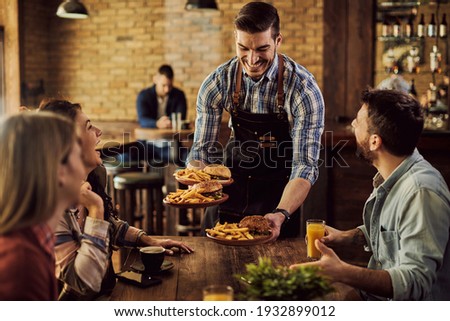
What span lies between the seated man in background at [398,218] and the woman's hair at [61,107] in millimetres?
989

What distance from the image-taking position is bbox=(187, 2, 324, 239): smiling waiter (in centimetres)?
283

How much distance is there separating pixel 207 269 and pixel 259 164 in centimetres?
111

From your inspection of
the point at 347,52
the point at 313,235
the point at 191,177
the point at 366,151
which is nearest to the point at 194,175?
the point at 191,177

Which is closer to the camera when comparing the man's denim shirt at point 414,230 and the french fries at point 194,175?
the man's denim shirt at point 414,230

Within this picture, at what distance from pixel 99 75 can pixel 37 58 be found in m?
0.95

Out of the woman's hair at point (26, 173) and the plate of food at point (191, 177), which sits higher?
the woman's hair at point (26, 173)

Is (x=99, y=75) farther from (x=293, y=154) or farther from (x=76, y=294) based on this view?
(x=76, y=294)

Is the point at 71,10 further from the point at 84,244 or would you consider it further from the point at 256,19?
the point at 84,244

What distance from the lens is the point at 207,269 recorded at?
6.89 ft

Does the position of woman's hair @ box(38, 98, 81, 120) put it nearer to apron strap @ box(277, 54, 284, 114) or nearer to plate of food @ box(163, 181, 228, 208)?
plate of food @ box(163, 181, 228, 208)

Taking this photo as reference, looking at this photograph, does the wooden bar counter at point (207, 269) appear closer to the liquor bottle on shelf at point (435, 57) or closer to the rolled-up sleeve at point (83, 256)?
the rolled-up sleeve at point (83, 256)

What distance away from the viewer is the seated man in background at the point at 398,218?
5.77 ft

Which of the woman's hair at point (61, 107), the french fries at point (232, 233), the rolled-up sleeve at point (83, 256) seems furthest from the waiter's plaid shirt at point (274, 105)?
the rolled-up sleeve at point (83, 256)

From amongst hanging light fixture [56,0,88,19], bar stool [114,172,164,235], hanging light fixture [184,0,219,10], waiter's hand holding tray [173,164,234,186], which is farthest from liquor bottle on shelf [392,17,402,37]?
waiter's hand holding tray [173,164,234,186]
